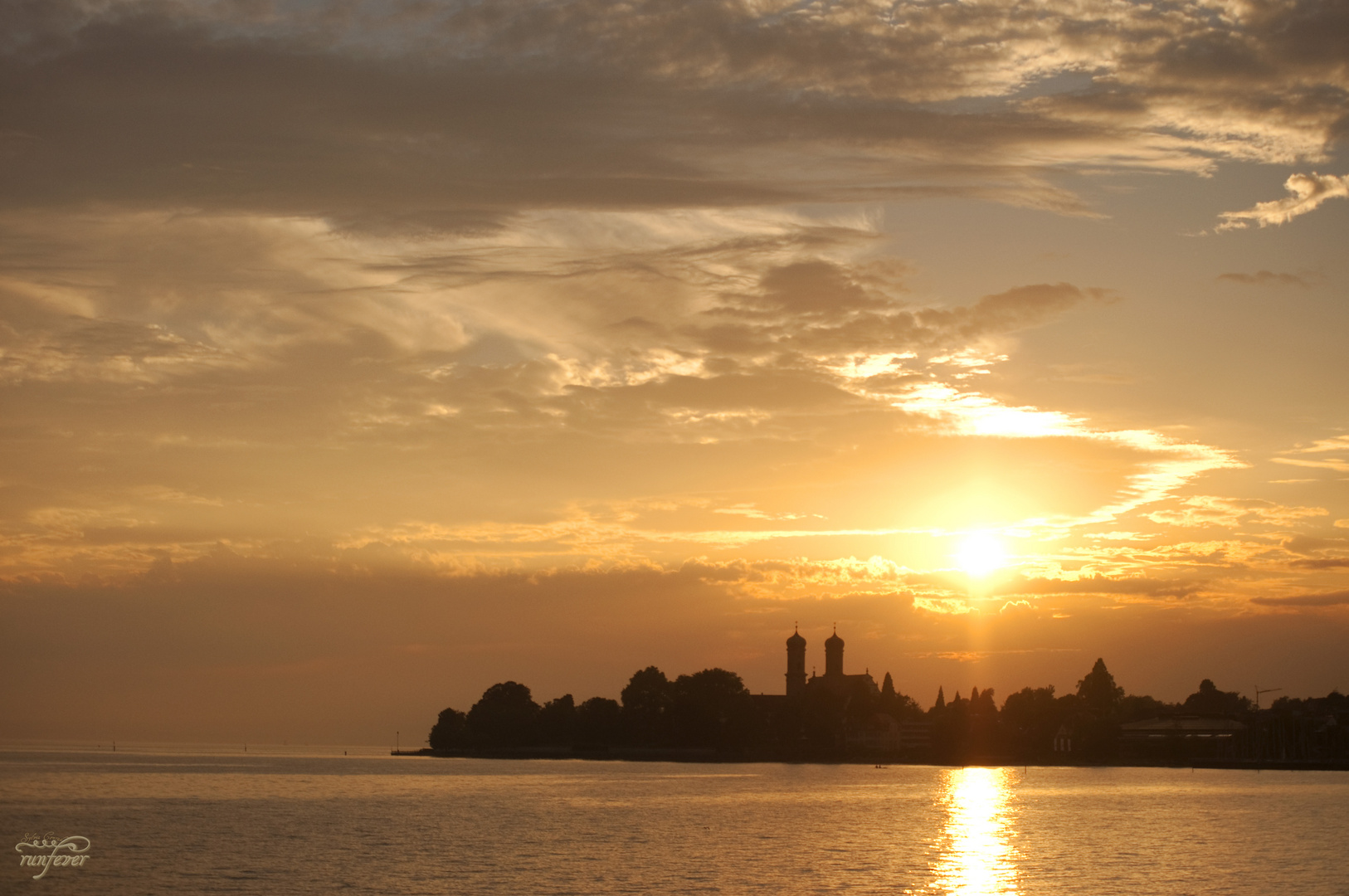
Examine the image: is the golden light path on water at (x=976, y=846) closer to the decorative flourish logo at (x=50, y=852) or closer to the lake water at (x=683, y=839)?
the lake water at (x=683, y=839)

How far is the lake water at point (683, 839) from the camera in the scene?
6103cm

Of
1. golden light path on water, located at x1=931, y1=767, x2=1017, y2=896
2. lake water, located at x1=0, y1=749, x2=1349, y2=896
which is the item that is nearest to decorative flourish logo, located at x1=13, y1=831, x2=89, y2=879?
lake water, located at x1=0, y1=749, x2=1349, y2=896

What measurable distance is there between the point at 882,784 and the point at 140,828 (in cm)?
10210

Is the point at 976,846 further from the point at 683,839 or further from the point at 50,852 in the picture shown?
the point at 50,852

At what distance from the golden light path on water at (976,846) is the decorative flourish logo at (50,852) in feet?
143

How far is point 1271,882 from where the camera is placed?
62.8 meters

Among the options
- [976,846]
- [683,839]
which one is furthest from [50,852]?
[976,846]

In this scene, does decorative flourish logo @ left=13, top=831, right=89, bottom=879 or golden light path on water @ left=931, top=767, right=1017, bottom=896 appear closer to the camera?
golden light path on water @ left=931, top=767, right=1017, bottom=896

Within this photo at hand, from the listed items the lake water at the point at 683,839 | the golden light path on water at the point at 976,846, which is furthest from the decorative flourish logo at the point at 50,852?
the golden light path on water at the point at 976,846

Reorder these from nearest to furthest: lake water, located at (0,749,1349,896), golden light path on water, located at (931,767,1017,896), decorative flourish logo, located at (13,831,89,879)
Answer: lake water, located at (0,749,1349,896), golden light path on water, located at (931,767,1017,896), decorative flourish logo, located at (13,831,89,879)

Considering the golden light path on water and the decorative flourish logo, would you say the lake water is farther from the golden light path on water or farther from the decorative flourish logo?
the decorative flourish logo

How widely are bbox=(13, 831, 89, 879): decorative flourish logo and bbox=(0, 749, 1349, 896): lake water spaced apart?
28.9 inches

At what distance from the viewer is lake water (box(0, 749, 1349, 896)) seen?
200ft

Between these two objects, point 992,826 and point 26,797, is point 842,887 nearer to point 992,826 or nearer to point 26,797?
point 992,826
